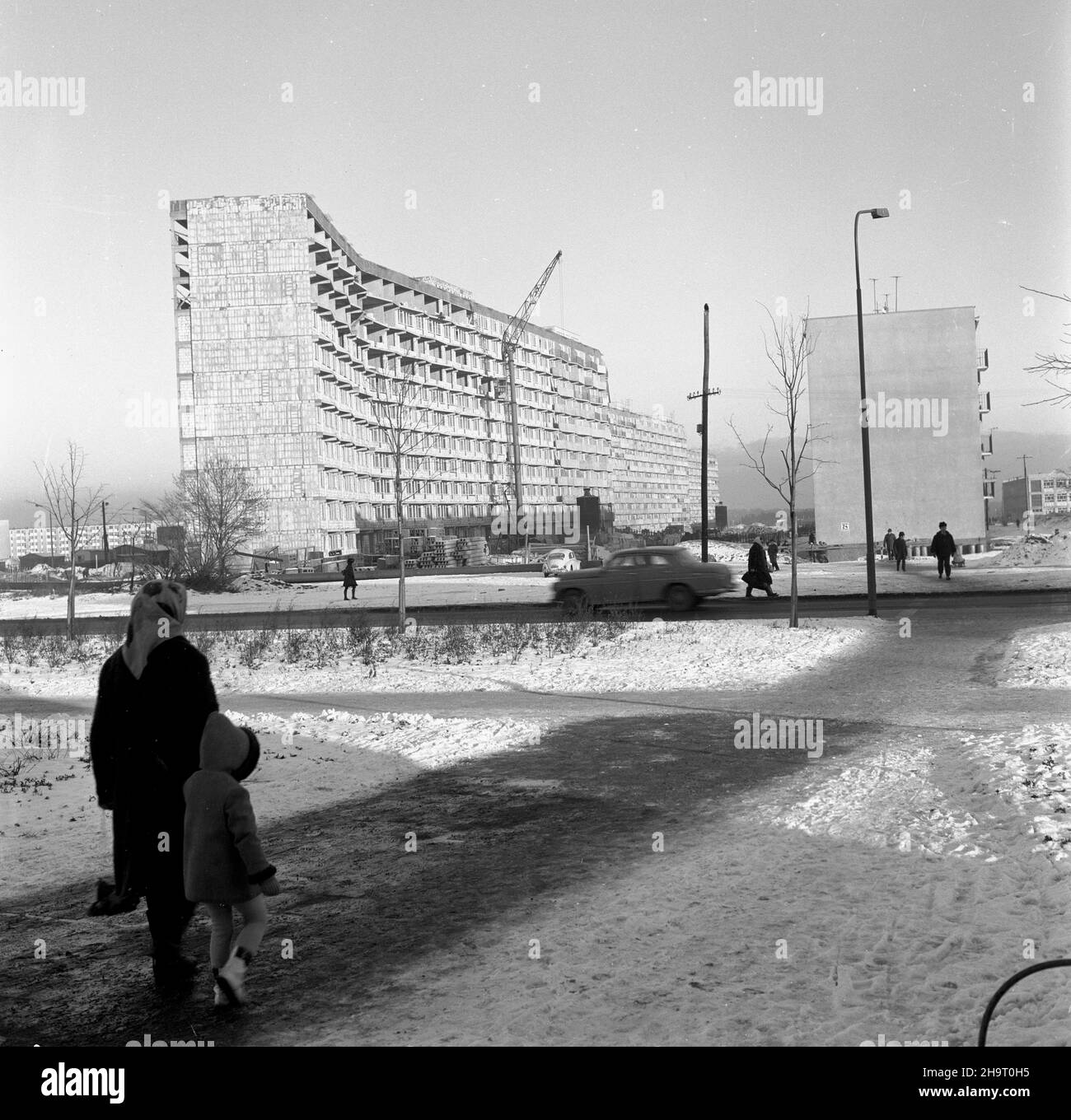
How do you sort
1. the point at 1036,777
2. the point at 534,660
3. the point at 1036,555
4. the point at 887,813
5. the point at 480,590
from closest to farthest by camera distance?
1. the point at 887,813
2. the point at 1036,777
3. the point at 534,660
4. the point at 480,590
5. the point at 1036,555

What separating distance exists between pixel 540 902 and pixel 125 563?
59068 millimetres

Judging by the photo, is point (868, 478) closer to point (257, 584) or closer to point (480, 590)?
point (480, 590)

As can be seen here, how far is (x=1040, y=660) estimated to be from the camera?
13.4m

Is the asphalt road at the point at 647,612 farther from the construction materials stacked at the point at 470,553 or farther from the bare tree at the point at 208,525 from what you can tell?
the construction materials stacked at the point at 470,553

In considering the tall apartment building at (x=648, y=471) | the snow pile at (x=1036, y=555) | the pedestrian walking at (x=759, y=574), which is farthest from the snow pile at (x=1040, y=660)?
the tall apartment building at (x=648, y=471)

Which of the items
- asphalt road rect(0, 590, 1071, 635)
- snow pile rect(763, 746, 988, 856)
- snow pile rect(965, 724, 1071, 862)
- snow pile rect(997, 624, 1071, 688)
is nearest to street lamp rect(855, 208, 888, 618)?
asphalt road rect(0, 590, 1071, 635)

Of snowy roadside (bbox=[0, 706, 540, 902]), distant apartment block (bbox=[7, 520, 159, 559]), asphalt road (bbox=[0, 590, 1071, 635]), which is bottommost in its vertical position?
snowy roadside (bbox=[0, 706, 540, 902])

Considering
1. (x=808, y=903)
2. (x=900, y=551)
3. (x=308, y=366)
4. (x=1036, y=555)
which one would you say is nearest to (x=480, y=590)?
(x=900, y=551)

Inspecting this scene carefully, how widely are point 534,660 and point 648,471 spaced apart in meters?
157

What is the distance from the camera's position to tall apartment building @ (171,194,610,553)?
2601 inches

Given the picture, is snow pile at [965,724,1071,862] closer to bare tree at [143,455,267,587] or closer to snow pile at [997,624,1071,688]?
snow pile at [997,624,1071,688]

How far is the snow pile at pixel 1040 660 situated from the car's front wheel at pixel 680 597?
7.71 meters

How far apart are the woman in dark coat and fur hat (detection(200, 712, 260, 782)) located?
0.15 m
